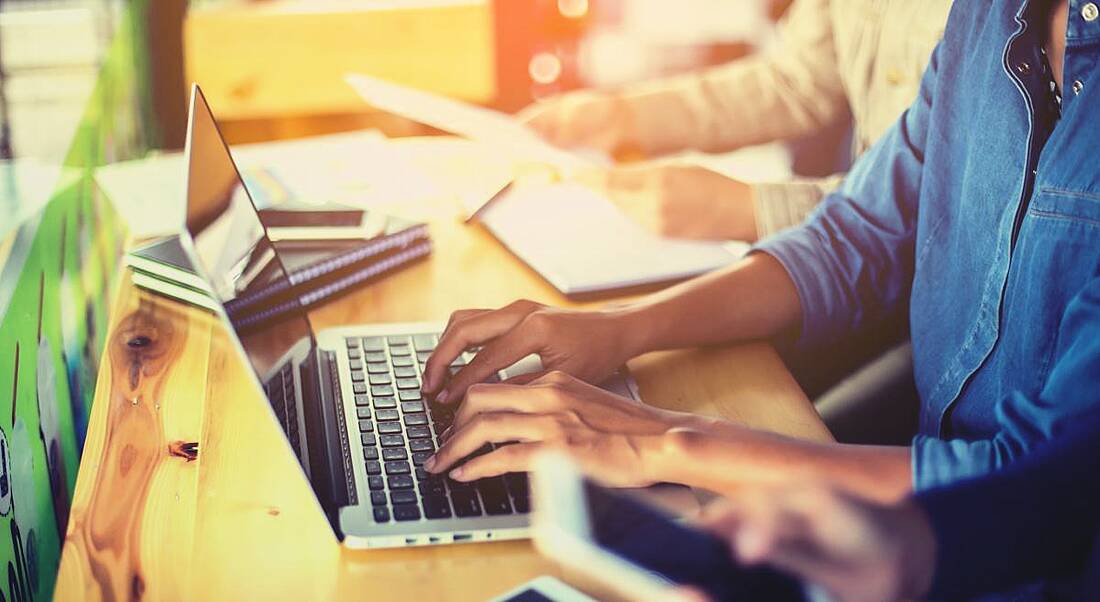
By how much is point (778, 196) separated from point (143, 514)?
0.90 meters

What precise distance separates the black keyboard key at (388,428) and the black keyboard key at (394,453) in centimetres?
3

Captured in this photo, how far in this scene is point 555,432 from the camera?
82 cm

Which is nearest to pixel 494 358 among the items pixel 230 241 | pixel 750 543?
pixel 230 241

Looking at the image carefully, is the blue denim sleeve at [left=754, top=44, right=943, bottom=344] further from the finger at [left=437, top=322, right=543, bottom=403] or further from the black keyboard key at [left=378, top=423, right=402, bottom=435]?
the black keyboard key at [left=378, top=423, right=402, bottom=435]

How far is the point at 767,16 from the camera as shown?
301cm

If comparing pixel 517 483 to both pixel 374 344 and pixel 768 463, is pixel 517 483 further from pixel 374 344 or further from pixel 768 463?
pixel 374 344

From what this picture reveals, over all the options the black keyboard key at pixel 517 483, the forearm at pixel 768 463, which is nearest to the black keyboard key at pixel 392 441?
the black keyboard key at pixel 517 483

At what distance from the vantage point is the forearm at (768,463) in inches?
30.6

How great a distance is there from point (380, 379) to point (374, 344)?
0.26ft

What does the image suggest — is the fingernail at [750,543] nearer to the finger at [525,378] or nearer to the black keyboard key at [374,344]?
the finger at [525,378]

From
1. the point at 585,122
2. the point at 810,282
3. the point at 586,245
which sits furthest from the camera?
the point at 585,122

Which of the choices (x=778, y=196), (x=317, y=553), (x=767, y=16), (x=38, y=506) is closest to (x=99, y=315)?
(x=38, y=506)

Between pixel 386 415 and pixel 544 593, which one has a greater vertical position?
pixel 386 415

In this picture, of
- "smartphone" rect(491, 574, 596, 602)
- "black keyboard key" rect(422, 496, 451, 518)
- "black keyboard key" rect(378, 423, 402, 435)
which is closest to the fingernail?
"smartphone" rect(491, 574, 596, 602)
